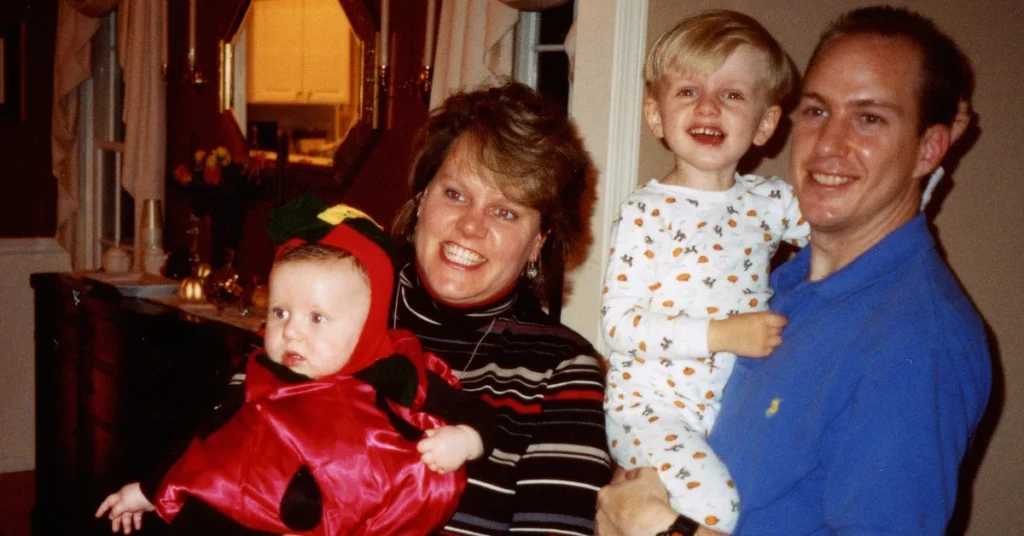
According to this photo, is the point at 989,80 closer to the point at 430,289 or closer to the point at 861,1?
the point at 861,1

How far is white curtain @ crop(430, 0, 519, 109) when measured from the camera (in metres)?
2.56

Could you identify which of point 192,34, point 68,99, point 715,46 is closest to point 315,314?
point 715,46

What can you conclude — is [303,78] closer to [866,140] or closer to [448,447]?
[448,447]

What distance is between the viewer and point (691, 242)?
4.99ft

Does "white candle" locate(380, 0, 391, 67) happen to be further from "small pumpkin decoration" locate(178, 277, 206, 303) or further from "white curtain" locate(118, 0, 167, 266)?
"white curtain" locate(118, 0, 167, 266)

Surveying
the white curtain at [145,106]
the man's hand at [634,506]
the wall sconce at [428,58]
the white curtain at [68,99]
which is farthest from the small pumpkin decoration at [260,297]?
the white curtain at [68,99]

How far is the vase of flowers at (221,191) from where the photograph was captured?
3.52m

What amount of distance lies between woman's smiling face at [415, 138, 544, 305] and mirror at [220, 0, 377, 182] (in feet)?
5.85

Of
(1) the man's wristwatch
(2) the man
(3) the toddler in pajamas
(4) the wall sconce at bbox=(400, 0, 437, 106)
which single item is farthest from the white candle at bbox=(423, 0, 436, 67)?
(1) the man's wristwatch

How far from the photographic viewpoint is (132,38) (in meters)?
4.64

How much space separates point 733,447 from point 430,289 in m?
0.70

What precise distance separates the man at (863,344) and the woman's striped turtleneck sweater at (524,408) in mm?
85

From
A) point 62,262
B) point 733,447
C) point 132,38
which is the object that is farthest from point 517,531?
point 62,262

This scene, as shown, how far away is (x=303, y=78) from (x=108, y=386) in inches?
68.0
